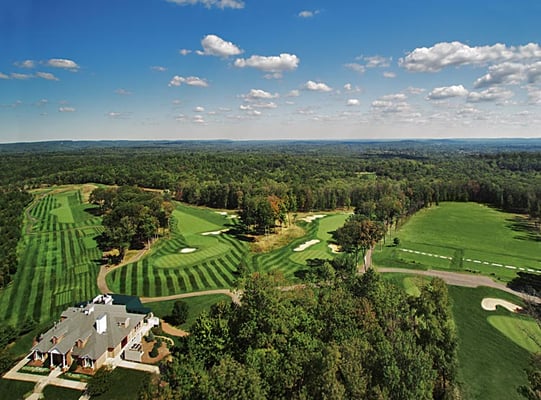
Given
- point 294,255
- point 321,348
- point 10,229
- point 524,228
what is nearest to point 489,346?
point 321,348

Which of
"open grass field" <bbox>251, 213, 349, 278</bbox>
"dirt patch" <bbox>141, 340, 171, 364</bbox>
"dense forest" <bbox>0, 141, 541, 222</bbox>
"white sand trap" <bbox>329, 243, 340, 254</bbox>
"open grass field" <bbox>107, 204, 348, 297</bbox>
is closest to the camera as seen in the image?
"dirt patch" <bbox>141, 340, 171, 364</bbox>

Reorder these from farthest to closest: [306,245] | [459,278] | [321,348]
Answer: [306,245]
[459,278]
[321,348]

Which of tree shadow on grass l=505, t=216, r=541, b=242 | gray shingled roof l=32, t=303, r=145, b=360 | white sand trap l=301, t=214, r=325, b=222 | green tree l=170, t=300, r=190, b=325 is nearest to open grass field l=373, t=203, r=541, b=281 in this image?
tree shadow on grass l=505, t=216, r=541, b=242

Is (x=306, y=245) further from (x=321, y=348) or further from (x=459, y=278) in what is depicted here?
(x=321, y=348)

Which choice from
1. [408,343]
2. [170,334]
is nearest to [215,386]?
[408,343]

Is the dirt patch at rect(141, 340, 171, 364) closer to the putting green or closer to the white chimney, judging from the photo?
the white chimney

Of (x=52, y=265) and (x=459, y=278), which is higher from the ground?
(x=52, y=265)
